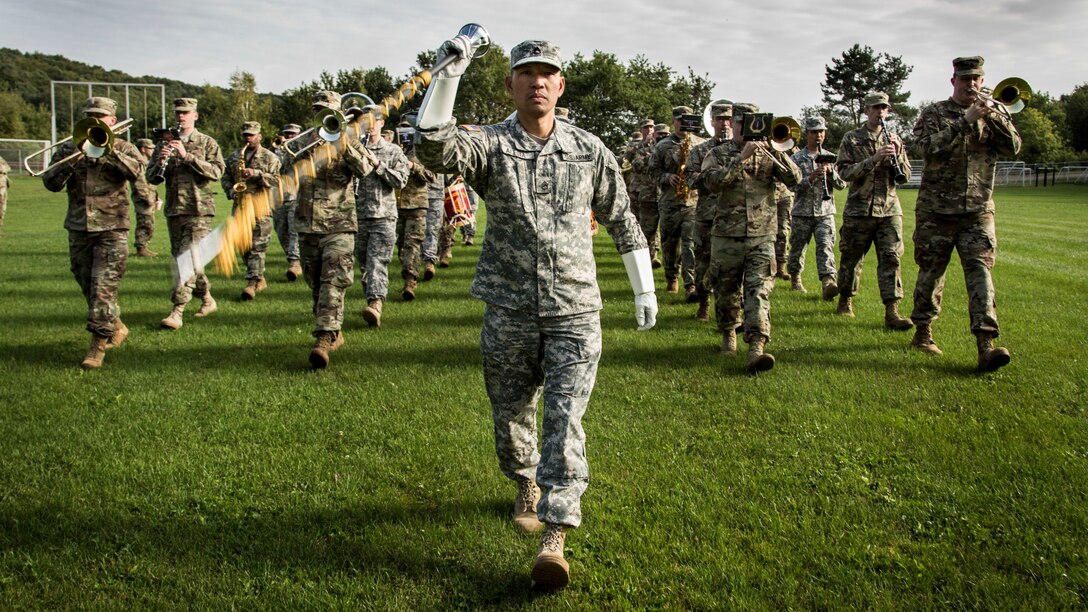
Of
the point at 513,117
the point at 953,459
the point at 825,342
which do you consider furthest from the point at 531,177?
the point at 825,342

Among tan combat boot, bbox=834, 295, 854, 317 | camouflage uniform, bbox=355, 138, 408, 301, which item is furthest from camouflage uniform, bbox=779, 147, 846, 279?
camouflage uniform, bbox=355, 138, 408, 301

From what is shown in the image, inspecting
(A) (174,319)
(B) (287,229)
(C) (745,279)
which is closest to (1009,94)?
(C) (745,279)

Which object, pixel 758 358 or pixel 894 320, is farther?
pixel 894 320

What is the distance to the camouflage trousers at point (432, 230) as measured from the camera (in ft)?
50.3

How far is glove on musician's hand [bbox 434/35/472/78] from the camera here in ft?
12.6

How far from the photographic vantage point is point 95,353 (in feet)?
28.0

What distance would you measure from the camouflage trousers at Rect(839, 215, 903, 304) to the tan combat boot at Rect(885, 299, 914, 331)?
68mm

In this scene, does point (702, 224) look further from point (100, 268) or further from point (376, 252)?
point (100, 268)

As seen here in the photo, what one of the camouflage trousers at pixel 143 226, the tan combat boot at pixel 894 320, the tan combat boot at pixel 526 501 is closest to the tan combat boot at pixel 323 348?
the tan combat boot at pixel 526 501

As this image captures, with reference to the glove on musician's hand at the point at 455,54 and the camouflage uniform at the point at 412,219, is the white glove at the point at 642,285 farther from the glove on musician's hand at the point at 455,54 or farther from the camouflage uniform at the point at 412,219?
the camouflage uniform at the point at 412,219

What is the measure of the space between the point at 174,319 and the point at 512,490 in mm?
7085

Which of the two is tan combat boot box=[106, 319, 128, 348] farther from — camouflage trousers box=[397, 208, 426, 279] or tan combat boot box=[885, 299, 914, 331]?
tan combat boot box=[885, 299, 914, 331]

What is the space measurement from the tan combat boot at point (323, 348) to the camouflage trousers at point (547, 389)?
411 centimetres

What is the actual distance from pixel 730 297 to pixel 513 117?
4983mm
